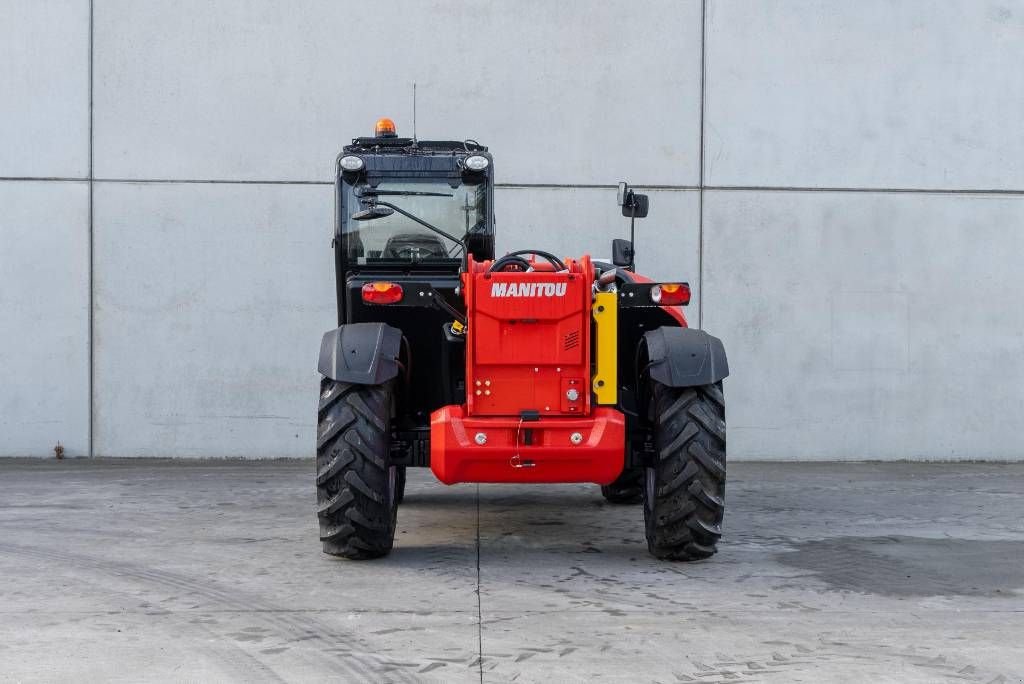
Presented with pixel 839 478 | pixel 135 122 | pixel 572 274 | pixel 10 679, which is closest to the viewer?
pixel 10 679

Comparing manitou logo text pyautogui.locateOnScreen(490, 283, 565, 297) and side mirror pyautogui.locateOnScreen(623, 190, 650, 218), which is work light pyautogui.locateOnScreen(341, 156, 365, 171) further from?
manitou logo text pyautogui.locateOnScreen(490, 283, 565, 297)

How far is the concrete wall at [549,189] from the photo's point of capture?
40.1ft

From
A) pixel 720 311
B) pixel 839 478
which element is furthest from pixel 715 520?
pixel 720 311

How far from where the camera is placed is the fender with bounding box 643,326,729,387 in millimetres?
7152

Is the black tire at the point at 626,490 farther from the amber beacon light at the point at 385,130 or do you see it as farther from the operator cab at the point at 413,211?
the amber beacon light at the point at 385,130

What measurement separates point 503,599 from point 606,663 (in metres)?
1.20

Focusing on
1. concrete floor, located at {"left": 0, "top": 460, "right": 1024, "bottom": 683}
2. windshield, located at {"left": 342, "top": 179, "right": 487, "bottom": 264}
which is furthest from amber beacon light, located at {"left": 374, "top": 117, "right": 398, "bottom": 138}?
concrete floor, located at {"left": 0, "top": 460, "right": 1024, "bottom": 683}

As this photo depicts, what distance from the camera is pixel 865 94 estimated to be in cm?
1250

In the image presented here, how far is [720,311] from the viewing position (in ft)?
40.6

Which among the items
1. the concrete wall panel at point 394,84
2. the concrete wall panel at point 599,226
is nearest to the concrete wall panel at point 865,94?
the concrete wall panel at point 394,84

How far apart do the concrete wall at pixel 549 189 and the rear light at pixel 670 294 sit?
17.0ft

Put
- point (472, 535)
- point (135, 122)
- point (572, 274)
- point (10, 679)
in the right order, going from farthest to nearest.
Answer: point (135, 122) → point (472, 535) → point (572, 274) → point (10, 679)

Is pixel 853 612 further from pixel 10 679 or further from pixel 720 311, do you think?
pixel 720 311

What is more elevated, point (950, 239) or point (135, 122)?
point (135, 122)
